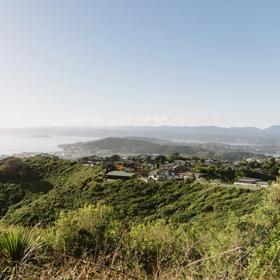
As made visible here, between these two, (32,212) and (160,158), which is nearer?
(32,212)

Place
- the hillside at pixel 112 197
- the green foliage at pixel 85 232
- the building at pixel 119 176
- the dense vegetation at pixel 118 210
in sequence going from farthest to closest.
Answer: the building at pixel 119 176 < the hillside at pixel 112 197 < the green foliage at pixel 85 232 < the dense vegetation at pixel 118 210

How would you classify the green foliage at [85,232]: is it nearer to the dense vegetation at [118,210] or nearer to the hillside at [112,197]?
the dense vegetation at [118,210]

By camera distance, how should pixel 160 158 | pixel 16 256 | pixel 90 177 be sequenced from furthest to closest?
1. pixel 160 158
2. pixel 90 177
3. pixel 16 256

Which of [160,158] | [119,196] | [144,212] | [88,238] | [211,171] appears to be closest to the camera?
[88,238]

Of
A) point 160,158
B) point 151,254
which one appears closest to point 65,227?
point 151,254

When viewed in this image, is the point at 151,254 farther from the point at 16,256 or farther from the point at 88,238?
the point at 16,256

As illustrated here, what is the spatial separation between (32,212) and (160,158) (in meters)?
51.2

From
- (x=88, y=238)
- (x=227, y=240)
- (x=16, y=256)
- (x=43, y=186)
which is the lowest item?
(x=43, y=186)

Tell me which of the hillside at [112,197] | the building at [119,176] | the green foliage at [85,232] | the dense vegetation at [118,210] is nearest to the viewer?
the dense vegetation at [118,210]

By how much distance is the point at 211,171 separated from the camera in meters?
54.2

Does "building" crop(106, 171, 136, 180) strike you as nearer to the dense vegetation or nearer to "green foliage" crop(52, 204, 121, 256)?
the dense vegetation

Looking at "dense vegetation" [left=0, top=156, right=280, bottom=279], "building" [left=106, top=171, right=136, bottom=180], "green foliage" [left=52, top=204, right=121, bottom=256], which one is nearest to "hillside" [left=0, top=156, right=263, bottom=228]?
"dense vegetation" [left=0, top=156, right=280, bottom=279]

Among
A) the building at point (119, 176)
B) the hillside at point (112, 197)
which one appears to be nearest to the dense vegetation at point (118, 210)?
the hillside at point (112, 197)

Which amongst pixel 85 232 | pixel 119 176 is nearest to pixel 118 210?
pixel 119 176
